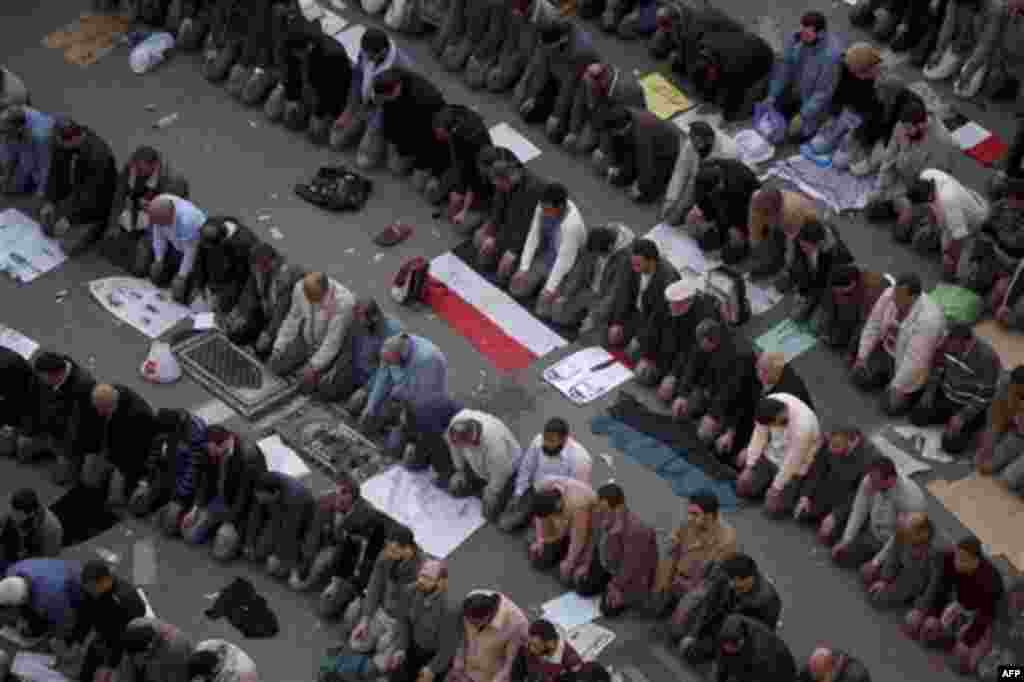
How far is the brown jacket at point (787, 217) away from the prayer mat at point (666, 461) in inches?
91.1

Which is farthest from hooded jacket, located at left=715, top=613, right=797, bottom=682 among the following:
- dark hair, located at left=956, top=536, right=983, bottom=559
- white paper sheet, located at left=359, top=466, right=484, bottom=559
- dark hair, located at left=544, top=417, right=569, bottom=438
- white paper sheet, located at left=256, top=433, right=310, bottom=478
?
white paper sheet, located at left=256, top=433, right=310, bottom=478

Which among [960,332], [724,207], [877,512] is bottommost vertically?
[877,512]

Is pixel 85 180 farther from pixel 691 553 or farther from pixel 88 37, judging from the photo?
pixel 691 553

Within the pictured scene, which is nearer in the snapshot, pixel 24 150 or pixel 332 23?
pixel 24 150

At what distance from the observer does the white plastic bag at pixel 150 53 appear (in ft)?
86.9

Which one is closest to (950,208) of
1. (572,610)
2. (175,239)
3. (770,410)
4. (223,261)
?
(770,410)

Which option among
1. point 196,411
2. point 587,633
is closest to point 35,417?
point 196,411

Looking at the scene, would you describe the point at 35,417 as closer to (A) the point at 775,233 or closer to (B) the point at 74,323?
(B) the point at 74,323

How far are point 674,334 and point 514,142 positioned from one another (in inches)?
152

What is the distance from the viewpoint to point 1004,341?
22.8m

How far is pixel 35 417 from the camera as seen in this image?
22.0 m

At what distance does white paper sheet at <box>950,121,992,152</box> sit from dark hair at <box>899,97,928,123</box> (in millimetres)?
1707

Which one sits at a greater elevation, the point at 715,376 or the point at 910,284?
the point at 910,284

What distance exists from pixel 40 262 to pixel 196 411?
8.93 ft
